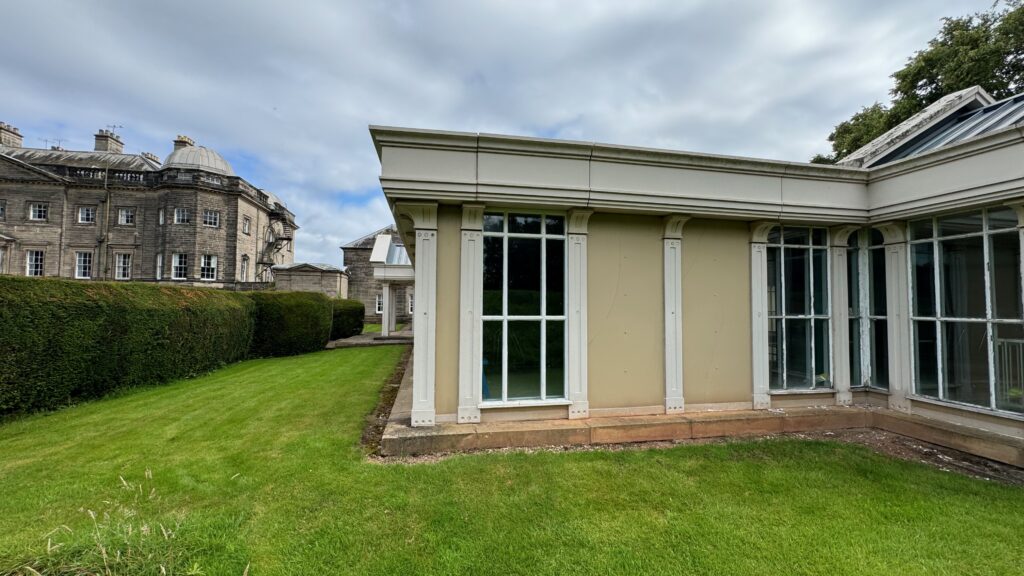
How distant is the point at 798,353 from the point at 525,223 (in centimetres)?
433

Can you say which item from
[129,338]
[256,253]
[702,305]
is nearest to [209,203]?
[256,253]

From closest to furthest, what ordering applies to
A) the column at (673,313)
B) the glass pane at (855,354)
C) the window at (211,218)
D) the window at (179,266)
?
the column at (673,313), the glass pane at (855,354), the window at (179,266), the window at (211,218)

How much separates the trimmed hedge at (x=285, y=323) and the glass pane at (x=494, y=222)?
1049 centimetres

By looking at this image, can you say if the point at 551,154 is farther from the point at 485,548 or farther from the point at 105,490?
the point at 105,490

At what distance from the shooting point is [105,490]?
3467 mm

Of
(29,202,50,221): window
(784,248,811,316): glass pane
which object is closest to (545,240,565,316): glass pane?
(784,248,811,316): glass pane

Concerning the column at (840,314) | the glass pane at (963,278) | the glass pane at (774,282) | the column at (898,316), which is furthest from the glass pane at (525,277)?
the glass pane at (963,278)

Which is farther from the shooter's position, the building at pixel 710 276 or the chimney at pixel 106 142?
the chimney at pixel 106 142

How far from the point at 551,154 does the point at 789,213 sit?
3334mm

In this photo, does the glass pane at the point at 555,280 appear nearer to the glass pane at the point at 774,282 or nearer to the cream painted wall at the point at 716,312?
the cream painted wall at the point at 716,312

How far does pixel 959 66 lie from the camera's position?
12.3m

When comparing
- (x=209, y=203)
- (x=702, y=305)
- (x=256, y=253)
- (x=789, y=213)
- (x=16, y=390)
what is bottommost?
(x=16, y=390)

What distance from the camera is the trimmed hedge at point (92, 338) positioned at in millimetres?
5535

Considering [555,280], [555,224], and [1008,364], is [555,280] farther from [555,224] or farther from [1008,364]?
[1008,364]
